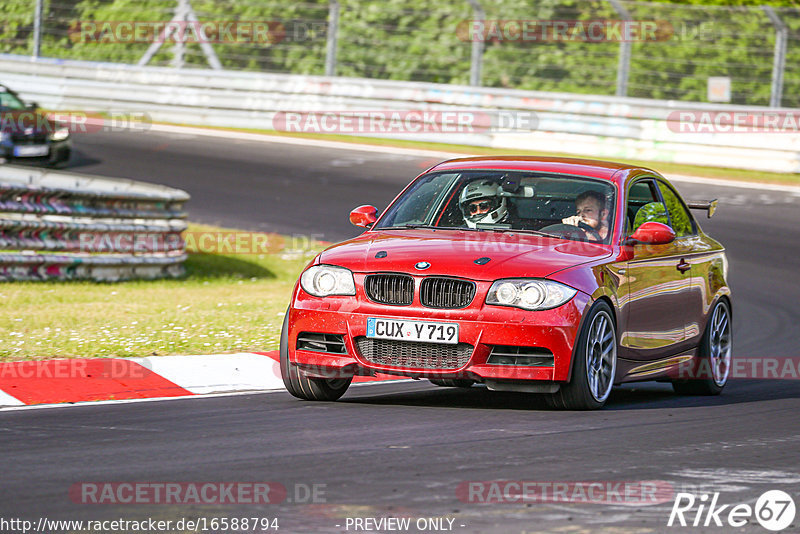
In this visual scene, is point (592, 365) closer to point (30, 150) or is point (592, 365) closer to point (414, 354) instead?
point (414, 354)

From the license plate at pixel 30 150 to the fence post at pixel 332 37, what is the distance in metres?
6.78

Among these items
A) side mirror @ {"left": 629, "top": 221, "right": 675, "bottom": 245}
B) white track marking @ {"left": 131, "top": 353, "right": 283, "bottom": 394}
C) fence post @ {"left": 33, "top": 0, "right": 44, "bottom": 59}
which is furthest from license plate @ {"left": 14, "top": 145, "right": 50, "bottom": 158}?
side mirror @ {"left": 629, "top": 221, "right": 675, "bottom": 245}

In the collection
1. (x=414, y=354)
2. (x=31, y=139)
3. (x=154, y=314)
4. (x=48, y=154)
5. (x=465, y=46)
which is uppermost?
(x=465, y=46)

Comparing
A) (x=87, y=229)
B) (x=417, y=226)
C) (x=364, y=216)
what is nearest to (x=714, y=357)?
(x=417, y=226)

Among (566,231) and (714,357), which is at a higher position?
(566,231)

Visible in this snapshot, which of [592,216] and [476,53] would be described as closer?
[592,216]

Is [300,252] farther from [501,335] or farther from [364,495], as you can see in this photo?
[364,495]

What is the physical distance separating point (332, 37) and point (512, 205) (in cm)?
1789

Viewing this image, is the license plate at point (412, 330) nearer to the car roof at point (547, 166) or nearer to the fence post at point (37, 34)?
the car roof at point (547, 166)

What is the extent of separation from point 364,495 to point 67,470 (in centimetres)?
131

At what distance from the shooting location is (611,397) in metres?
8.84

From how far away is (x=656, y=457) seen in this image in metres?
6.34

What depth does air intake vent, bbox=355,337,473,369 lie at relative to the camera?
731 cm

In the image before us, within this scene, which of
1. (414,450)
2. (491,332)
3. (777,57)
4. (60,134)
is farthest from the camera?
(777,57)
